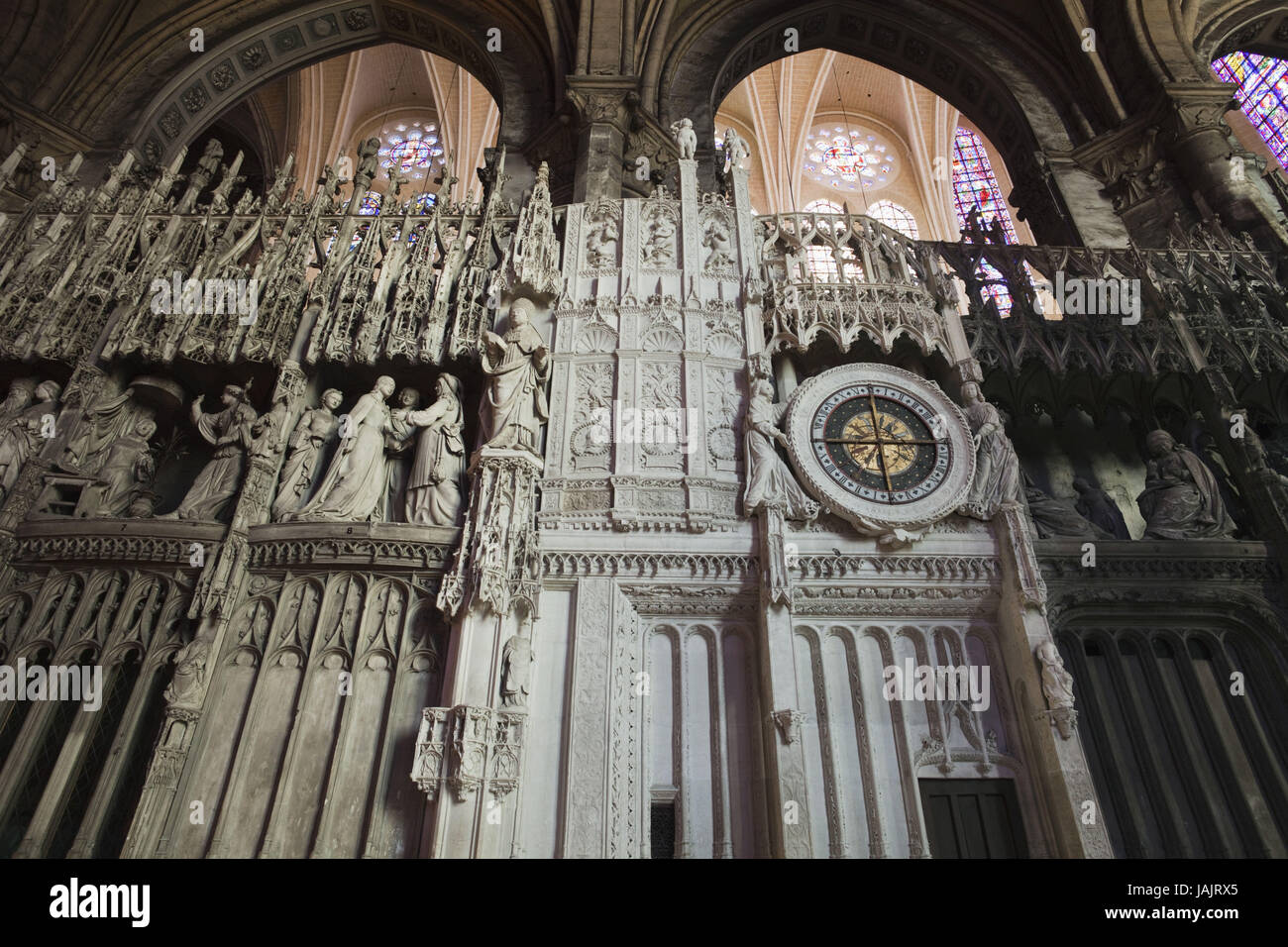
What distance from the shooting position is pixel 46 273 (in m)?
9.64

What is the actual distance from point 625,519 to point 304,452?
341cm

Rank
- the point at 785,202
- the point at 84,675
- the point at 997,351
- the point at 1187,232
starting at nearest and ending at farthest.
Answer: the point at 84,675 < the point at 997,351 < the point at 1187,232 < the point at 785,202

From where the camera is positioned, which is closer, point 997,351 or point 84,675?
point 84,675

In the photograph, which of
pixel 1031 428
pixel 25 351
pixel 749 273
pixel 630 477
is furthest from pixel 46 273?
pixel 1031 428

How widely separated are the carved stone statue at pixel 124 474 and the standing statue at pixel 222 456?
1.83 ft

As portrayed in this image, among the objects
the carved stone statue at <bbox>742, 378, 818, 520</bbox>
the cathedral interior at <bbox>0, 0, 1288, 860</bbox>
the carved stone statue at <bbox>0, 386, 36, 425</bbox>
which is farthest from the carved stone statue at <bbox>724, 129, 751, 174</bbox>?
the carved stone statue at <bbox>0, 386, 36, 425</bbox>

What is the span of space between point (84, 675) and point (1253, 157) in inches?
645

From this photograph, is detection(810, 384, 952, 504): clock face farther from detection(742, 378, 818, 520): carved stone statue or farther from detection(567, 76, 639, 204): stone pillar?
detection(567, 76, 639, 204): stone pillar

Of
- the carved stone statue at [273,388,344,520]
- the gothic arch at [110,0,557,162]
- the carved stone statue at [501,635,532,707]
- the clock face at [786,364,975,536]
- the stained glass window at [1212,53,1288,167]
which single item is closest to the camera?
the carved stone statue at [501,635,532,707]

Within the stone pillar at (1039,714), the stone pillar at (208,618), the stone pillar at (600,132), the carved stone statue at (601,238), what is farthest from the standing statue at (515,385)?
the stone pillar at (1039,714)

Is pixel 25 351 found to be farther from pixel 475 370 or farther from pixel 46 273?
pixel 475 370

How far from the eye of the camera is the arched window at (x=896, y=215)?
2628 cm

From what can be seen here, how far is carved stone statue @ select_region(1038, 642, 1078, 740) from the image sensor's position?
6410 mm

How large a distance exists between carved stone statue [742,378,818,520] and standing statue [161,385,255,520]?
16.6ft
